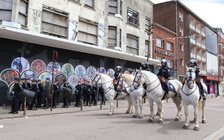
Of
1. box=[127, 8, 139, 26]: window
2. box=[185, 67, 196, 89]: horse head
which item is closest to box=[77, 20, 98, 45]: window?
box=[127, 8, 139, 26]: window

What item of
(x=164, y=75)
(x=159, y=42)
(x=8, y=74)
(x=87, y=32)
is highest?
(x=159, y=42)

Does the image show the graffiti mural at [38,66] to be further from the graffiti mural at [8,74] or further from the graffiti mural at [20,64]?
the graffiti mural at [8,74]

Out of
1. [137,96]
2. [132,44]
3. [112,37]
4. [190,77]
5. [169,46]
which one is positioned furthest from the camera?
[169,46]

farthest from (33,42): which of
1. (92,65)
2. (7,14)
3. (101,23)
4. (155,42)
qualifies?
(155,42)

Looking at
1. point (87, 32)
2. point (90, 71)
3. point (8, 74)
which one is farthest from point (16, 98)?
point (87, 32)

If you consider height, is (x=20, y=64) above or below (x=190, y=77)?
above

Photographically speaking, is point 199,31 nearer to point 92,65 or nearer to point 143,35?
point 143,35

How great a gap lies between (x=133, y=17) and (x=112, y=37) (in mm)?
5865

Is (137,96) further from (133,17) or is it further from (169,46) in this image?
(169,46)

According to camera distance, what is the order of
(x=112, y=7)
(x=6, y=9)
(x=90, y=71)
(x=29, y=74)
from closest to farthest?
(x=6, y=9) → (x=29, y=74) → (x=90, y=71) → (x=112, y=7)

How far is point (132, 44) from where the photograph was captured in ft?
93.1

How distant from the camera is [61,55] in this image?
63.9 ft

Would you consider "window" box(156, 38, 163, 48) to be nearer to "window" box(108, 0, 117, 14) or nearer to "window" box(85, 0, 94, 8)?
"window" box(108, 0, 117, 14)

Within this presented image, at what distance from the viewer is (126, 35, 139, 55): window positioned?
27734mm
